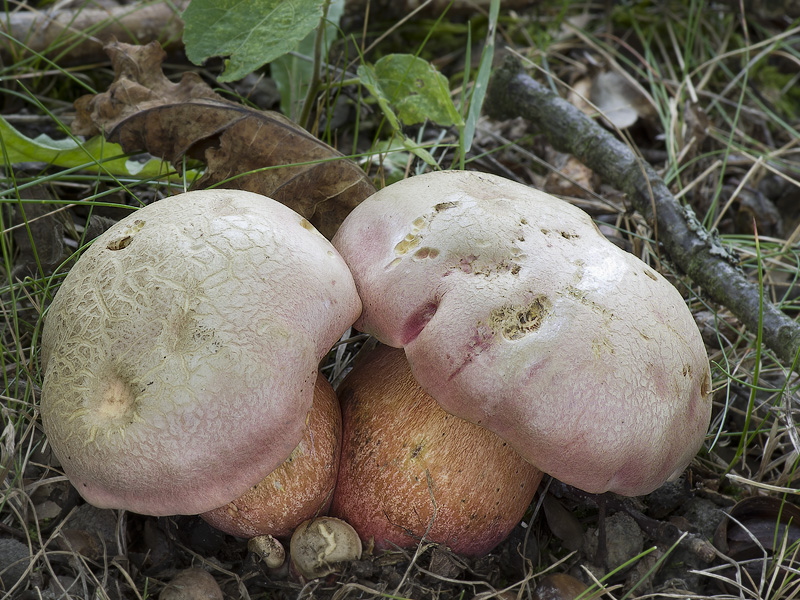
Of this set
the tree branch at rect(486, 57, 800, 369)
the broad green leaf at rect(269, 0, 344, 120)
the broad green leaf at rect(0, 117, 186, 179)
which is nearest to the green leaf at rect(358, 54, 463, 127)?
the broad green leaf at rect(269, 0, 344, 120)

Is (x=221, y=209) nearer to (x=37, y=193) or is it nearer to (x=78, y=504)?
(x=78, y=504)

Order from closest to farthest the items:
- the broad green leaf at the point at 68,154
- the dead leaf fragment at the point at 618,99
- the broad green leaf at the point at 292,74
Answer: the broad green leaf at the point at 68,154
the broad green leaf at the point at 292,74
the dead leaf fragment at the point at 618,99

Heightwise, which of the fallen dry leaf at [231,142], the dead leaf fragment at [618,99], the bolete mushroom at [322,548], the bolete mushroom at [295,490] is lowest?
the bolete mushroom at [322,548]

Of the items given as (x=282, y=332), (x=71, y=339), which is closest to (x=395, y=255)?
(x=282, y=332)

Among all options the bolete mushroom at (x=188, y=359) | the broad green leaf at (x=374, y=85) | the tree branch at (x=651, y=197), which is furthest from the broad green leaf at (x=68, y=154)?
the tree branch at (x=651, y=197)

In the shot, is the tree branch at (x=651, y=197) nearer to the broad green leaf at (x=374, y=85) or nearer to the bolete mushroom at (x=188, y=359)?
the broad green leaf at (x=374, y=85)

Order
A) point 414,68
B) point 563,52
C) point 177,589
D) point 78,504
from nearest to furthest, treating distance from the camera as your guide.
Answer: point 177,589 < point 78,504 < point 414,68 < point 563,52
